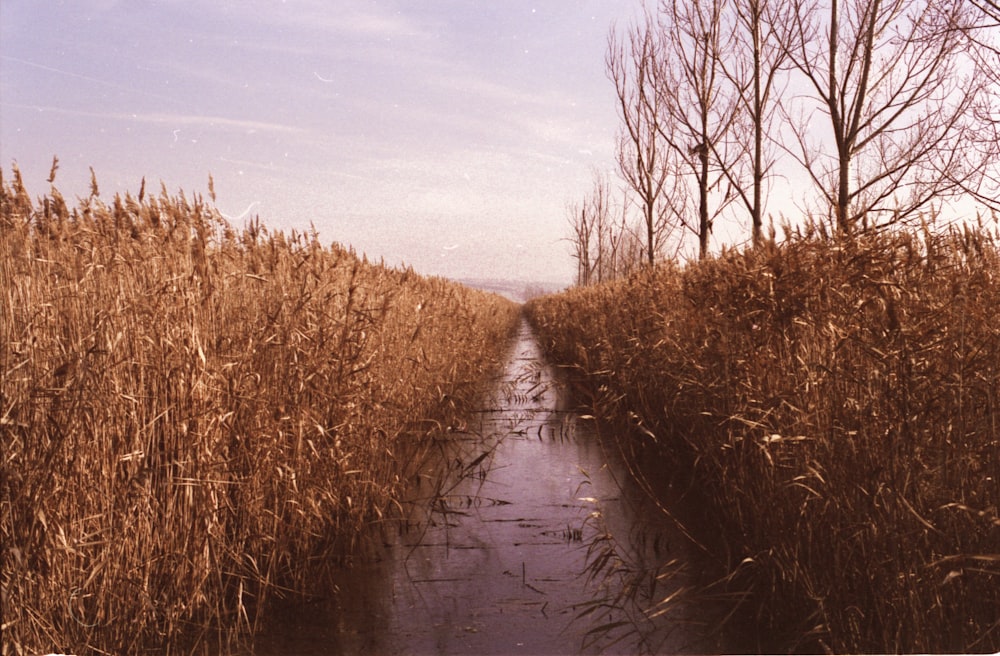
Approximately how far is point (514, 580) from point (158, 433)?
1800 millimetres

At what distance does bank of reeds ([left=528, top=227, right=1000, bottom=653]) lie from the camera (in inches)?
91.3

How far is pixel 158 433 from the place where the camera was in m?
2.67

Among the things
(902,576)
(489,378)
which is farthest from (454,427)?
(902,576)

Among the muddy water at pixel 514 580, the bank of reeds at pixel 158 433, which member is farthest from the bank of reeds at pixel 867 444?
the bank of reeds at pixel 158 433

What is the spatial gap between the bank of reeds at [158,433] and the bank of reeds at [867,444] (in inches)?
78.5

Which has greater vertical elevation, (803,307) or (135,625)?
(803,307)

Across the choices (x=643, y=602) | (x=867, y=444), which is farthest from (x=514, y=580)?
(x=867, y=444)

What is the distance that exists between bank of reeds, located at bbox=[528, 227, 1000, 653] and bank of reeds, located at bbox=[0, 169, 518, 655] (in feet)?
6.54

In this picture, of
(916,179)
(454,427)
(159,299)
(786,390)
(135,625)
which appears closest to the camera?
(135,625)

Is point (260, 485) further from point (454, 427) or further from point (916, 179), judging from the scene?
point (916, 179)

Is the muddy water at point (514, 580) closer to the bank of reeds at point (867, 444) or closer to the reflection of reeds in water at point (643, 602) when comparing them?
the reflection of reeds in water at point (643, 602)

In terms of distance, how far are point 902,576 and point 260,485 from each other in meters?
2.52

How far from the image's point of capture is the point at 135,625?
2.56 meters

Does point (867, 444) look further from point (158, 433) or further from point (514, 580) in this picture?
point (158, 433)
